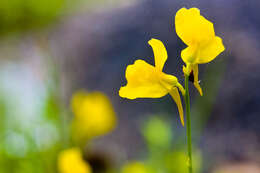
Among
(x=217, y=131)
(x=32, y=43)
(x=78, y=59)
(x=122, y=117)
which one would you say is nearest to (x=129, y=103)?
(x=122, y=117)

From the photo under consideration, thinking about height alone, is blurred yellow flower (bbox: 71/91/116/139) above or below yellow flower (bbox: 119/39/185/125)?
below

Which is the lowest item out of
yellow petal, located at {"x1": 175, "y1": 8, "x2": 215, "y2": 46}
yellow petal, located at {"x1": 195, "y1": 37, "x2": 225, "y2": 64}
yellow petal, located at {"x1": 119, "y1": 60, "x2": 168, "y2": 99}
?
yellow petal, located at {"x1": 119, "y1": 60, "x2": 168, "y2": 99}

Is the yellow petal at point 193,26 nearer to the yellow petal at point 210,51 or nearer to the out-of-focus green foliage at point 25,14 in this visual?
the yellow petal at point 210,51

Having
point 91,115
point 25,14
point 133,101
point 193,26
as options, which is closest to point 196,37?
point 193,26

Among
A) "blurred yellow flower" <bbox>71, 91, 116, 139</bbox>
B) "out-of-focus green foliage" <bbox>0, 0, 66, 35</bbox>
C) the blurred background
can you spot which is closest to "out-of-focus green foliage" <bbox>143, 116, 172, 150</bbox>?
the blurred background

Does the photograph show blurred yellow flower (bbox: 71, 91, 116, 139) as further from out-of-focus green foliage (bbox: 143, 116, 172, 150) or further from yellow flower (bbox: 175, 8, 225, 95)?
yellow flower (bbox: 175, 8, 225, 95)

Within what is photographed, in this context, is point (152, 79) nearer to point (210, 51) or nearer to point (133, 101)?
point (210, 51)
